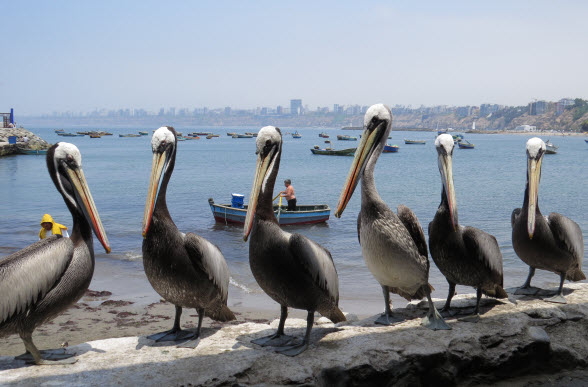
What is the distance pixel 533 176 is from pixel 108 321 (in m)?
5.72

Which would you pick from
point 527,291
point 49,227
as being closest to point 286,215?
point 49,227

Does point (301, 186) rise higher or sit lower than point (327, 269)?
lower

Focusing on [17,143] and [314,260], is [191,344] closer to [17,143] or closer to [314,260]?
[314,260]

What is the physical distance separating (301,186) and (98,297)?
23.4 meters

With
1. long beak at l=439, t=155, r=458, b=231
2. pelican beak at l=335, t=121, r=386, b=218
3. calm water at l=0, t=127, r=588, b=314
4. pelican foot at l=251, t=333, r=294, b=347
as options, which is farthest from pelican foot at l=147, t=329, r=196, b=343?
calm water at l=0, t=127, r=588, b=314

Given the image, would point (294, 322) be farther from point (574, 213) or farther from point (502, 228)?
point (574, 213)

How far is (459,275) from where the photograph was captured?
15.1 feet

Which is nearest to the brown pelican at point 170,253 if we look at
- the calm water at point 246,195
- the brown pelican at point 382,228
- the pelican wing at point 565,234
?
the brown pelican at point 382,228

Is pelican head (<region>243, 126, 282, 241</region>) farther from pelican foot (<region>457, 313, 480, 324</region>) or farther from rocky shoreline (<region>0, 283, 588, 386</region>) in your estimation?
pelican foot (<region>457, 313, 480, 324</region>)

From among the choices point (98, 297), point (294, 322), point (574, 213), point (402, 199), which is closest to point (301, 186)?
point (402, 199)

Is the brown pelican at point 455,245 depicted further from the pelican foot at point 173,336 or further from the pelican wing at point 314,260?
the pelican foot at point 173,336

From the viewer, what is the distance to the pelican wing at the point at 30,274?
3473 millimetres

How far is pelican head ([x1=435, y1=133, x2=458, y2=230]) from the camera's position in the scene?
4.40 meters

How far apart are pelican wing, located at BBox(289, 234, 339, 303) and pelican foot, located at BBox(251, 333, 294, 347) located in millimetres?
508
